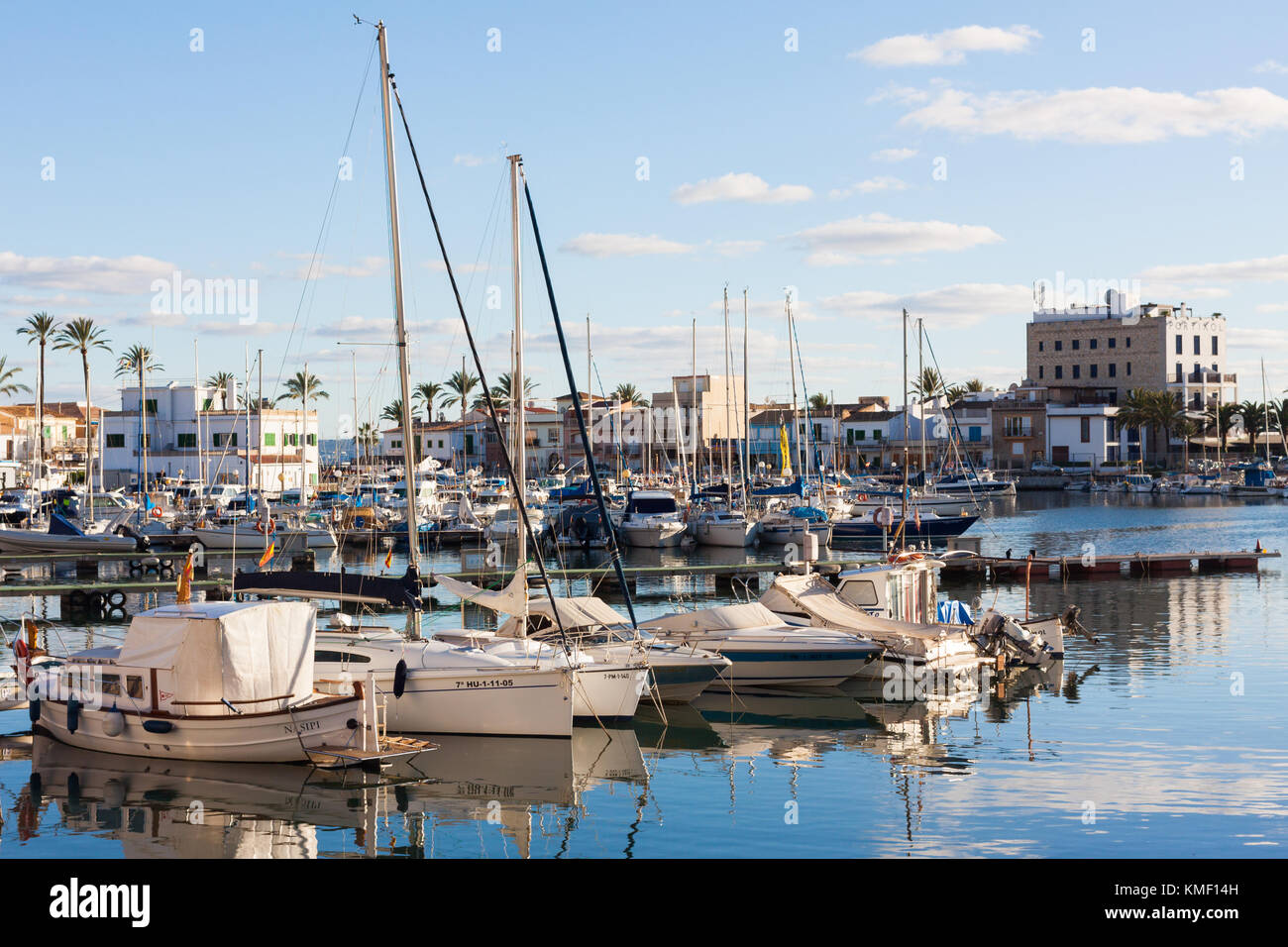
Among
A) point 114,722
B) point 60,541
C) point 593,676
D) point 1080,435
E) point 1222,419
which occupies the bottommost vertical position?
point 114,722

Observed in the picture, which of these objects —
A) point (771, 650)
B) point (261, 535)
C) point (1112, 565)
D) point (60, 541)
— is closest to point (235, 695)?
point (771, 650)

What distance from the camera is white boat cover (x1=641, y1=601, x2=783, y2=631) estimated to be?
29172 mm

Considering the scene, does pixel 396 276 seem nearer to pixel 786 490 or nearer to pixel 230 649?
pixel 230 649

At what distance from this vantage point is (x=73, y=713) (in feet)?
73.6

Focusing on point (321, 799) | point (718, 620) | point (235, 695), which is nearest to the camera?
point (321, 799)

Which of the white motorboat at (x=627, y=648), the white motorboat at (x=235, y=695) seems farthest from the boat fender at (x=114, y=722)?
the white motorboat at (x=627, y=648)

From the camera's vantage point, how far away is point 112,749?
73.4 ft

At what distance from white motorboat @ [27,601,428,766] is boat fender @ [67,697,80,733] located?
846 mm

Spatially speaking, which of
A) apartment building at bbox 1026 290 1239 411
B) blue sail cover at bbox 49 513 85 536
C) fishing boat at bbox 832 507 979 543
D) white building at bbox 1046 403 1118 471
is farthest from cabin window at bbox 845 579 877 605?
apartment building at bbox 1026 290 1239 411

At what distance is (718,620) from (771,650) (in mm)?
1420

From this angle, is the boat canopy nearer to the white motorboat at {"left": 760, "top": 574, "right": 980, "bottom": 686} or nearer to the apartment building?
the white motorboat at {"left": 760, "top": 574, "right": 980, "bottom": 686}

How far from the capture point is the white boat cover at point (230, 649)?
68.5 ft

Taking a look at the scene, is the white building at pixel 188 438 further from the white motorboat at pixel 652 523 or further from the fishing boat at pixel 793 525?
the fishing boat at pixel 793 525
